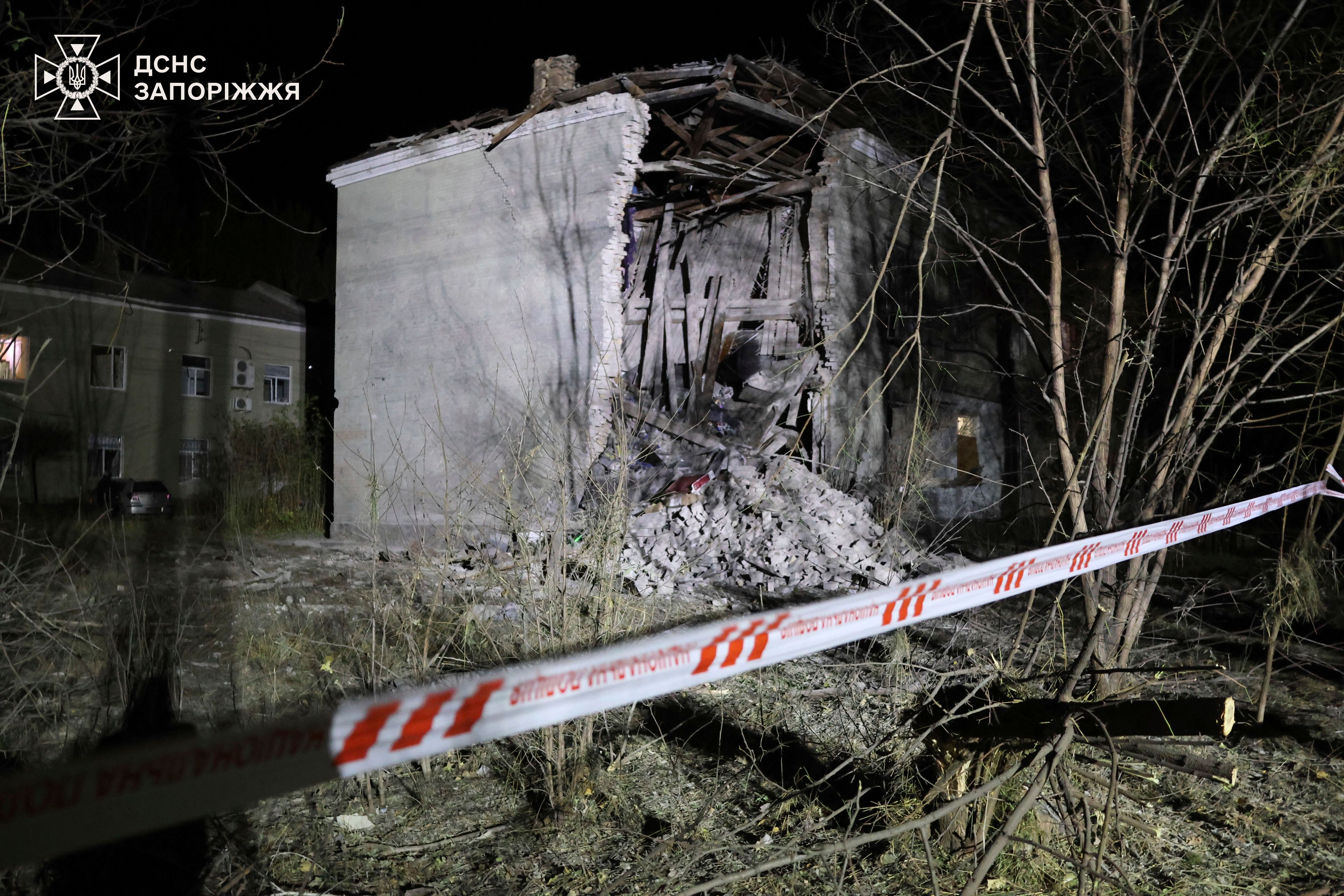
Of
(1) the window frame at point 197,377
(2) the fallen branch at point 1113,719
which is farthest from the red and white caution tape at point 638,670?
(1) the window frame at point 197,377

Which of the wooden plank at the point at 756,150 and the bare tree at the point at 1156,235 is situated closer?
the bare tree at the point at 1156,235

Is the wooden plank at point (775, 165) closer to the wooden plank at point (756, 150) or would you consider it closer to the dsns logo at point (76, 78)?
the wooden plank at point (756, 150)

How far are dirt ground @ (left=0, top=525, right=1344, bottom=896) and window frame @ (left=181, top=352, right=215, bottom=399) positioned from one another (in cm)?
2213

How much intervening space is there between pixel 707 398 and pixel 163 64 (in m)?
8.47

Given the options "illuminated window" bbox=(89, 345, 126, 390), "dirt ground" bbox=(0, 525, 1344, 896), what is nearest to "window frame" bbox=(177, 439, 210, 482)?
"illuminated window" bbox=(89, 345, 126, 390)

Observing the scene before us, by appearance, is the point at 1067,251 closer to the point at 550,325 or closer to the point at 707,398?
the point at 707,398

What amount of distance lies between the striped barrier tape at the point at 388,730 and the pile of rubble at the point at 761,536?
22.4 feet

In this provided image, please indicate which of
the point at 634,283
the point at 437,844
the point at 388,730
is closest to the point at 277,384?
the point at 634,283

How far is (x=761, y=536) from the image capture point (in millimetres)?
10977

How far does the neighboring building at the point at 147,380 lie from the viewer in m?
23.4

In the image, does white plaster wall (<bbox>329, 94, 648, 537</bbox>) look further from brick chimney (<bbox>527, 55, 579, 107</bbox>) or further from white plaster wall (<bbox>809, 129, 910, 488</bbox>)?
white plaster wall (<bbox>809, 129, 910, 488</bbox>)

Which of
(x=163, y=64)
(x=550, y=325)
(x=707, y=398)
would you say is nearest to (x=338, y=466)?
(x=550, y=325)

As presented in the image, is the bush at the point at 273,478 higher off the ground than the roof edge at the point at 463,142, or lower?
lower

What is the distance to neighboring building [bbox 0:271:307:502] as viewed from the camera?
23422 mm
